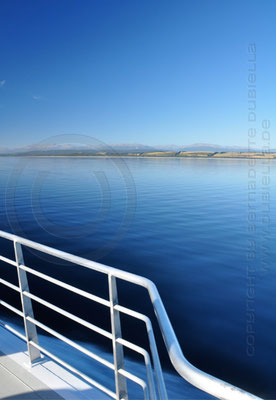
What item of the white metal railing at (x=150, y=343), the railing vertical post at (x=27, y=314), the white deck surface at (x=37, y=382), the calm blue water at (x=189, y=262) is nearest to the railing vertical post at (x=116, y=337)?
the white metal railing at (x=150, y=343)

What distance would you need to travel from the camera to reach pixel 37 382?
1.55 meters

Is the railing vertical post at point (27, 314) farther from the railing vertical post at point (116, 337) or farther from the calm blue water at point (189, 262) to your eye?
the calm blue water at point (189, 262)

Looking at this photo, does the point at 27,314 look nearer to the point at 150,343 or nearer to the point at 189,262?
the point at 150,343

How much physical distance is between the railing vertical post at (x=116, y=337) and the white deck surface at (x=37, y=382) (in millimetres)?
224

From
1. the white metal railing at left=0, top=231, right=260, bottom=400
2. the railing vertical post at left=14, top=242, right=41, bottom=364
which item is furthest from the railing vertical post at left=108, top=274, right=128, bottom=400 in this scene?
the railing vertical post at left=14, top=242, right=41, bottom=364

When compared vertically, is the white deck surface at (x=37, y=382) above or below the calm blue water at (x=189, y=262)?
above

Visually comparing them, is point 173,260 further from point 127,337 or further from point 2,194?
point 2,194

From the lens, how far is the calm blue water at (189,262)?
3857 millimetres

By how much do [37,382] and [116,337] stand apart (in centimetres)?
72

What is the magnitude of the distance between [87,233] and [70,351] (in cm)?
543

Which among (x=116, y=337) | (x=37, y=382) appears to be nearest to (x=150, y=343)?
(x=116, y=337)

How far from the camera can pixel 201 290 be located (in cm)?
541

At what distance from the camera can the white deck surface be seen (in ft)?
4.76

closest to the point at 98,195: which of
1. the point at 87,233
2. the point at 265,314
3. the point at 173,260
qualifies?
the point at 87,233
